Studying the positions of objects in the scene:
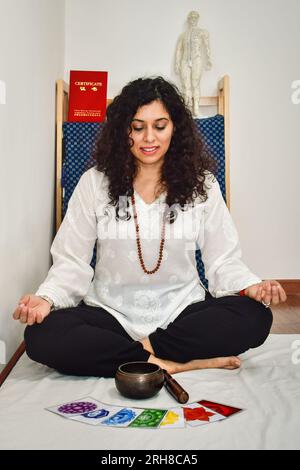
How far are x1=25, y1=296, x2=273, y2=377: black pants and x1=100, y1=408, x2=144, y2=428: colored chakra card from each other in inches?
10.8

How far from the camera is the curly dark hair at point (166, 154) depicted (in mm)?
1926

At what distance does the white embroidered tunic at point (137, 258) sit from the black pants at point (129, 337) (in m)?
0.06

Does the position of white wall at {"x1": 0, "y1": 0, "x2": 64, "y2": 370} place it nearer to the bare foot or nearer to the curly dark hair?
the curly dark hair

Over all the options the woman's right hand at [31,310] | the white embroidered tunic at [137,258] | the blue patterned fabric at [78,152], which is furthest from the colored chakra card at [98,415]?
the blue patterned fabric at [78,152]

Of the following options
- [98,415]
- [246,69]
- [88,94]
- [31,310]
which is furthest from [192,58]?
[98,415]

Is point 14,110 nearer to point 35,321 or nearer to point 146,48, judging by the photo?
point 35,321

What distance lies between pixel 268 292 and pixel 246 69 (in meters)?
2.14

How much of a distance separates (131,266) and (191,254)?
226mm

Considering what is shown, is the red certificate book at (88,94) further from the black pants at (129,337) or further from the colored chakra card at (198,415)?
the colored chakra card at (198,415)

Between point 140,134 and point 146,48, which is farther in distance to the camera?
point 146,48

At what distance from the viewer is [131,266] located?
1.90 metres

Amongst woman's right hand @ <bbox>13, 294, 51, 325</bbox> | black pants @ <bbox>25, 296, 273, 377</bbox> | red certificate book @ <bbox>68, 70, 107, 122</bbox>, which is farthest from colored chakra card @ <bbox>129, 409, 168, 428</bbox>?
red certificate book @ <bbox>68, 70, 107, 122</bbox>

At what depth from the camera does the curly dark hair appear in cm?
193
